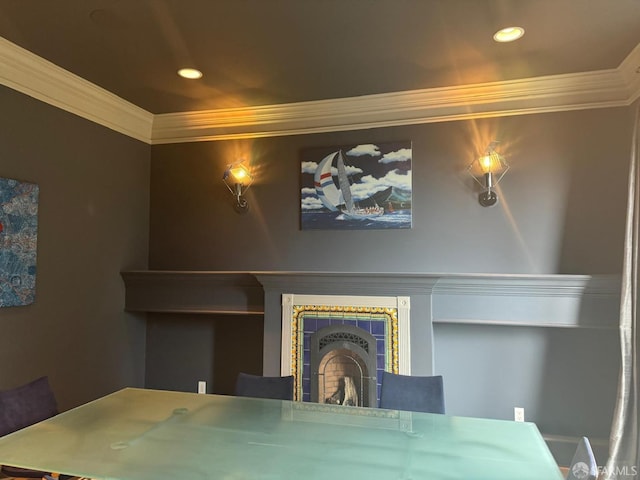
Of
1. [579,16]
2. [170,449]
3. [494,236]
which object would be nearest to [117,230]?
[170,449]

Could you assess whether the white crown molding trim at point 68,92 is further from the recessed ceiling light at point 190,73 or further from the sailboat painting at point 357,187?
the sailboat painting at point 357,187

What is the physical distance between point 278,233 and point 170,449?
2.17 meters

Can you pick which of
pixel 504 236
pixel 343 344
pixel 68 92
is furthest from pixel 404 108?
pixel 68 92

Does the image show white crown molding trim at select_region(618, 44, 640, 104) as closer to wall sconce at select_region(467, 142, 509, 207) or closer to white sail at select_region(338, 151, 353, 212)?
wall sconce at select_region(467, 142, 509, 207)

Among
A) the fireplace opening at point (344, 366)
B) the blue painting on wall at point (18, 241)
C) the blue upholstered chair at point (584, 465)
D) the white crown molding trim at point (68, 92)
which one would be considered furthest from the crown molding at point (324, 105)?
the blue upholstered chair at point (584, 465)

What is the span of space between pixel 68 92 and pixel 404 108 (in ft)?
7.69

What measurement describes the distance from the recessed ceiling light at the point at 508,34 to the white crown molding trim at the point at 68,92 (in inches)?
104

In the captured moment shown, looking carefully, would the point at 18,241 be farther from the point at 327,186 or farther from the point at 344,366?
the point at 344,366

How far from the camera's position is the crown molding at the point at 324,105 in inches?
113

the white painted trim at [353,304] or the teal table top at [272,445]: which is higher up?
the white painted trim at [353,304]

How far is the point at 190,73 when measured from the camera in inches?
117

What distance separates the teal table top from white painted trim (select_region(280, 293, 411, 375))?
Result: 97 centimetres

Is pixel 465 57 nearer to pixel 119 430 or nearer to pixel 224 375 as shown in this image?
pixel 119 430

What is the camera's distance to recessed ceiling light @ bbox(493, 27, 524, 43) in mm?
2428
